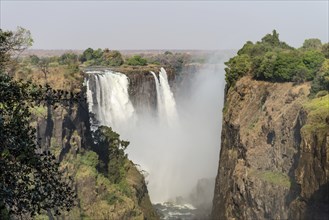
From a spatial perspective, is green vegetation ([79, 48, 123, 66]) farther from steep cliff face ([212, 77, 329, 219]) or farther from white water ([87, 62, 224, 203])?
steep cliff face ([212, 77, 329, 219])

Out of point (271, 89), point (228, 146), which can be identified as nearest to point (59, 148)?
point (228, 146)

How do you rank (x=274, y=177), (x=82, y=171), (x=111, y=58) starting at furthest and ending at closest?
Answer: 1. (x=111, y=58)
2. (x=82, y=171)
3. (x=274, y=177)

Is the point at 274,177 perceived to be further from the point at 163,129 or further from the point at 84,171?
the point at 163,129

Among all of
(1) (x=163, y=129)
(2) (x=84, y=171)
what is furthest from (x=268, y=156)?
(1) (x=163, y=129)

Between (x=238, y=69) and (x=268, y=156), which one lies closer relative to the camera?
(x=268, y=156)

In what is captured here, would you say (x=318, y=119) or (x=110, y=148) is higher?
(x=318, y=119)

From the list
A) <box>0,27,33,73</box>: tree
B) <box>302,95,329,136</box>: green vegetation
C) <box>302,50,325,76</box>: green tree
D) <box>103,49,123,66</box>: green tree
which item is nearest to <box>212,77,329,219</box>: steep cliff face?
<box>302,95,329,136</box>: green vegetation

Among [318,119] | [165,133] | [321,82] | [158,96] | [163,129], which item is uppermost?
[321,82]
